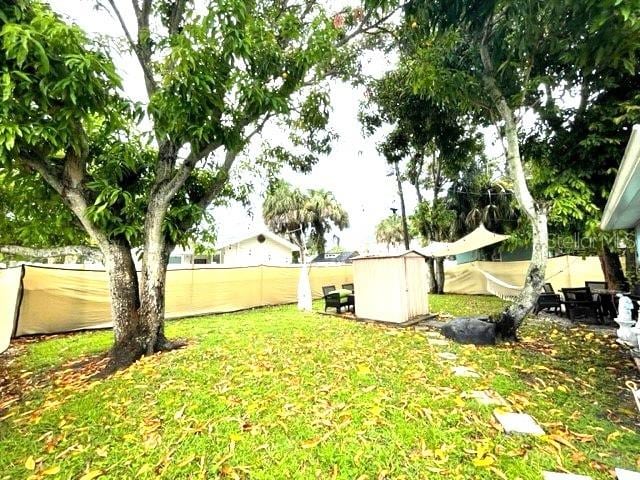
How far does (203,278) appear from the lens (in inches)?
350

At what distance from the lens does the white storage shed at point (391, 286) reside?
6.82 meters

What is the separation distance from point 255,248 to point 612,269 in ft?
53.9

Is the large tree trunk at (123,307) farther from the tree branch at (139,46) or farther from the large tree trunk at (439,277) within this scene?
the large tree trunk at (439,277)

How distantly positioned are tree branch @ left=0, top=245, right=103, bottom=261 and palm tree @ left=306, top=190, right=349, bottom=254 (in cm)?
1633

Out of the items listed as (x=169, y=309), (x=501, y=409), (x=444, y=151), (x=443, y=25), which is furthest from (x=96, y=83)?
(x=444, y=151)

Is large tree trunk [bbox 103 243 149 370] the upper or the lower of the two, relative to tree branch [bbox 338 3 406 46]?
lower

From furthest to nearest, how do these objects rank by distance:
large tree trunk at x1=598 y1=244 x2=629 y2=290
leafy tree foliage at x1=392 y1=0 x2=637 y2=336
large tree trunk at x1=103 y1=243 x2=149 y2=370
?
large tree trunk at x1=598 y1=244 x2=629 y2=290
large tree trunk at x1=103 y1=243 x2=149 y2=370
leafy tree foliage at x1=392 y1=0 x2=637 y2=336

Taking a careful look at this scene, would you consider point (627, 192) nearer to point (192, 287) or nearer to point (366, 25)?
point (366, 25)

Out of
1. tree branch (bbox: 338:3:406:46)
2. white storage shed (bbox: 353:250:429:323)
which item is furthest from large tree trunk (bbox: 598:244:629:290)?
tree branch (bbox: 338:3:406:46)

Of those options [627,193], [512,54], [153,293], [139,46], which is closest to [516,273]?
[512,54]

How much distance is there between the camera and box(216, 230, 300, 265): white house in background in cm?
→ 1908

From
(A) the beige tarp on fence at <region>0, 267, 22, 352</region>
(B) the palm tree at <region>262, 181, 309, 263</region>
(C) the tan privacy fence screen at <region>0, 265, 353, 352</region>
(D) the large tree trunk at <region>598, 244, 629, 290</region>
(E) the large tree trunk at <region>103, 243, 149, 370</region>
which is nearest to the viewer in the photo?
(E) the large tree trunk at <region>103, 243, 149, 370</region>

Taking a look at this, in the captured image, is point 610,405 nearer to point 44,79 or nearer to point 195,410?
point 195,410

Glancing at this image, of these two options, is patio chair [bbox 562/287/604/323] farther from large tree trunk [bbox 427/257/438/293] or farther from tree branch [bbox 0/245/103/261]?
tree branch [bbox 0/245/103/261]
